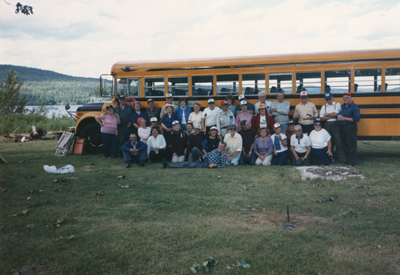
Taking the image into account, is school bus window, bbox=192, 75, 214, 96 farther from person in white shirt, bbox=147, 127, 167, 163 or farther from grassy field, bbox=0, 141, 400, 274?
grassy field, bbox=0, 141, 400, 274

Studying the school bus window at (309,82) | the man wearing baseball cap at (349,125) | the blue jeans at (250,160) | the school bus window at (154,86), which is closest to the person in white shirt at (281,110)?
the school bus window at (309,82)

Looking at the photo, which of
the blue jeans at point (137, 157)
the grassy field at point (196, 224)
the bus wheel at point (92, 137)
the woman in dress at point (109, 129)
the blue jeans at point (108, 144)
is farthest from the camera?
the bus wheel at point (92, 137)

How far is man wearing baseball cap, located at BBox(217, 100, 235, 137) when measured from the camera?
947 cm

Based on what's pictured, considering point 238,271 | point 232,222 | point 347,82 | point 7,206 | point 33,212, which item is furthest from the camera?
point 347,82

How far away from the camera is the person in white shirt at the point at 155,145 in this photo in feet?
31.6

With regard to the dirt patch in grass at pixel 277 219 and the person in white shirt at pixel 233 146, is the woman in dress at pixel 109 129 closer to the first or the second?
the person in white shirt at pixel 233 146

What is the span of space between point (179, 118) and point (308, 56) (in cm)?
428

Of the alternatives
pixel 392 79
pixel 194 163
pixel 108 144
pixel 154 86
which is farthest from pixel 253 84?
pixel 108 144

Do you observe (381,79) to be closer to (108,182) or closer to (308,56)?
(308,56)

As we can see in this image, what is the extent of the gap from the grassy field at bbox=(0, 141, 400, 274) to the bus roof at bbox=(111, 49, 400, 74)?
3.41 m

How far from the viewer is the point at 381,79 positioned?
899 cm

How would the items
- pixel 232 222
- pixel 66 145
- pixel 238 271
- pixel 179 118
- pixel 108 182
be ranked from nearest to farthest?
pixel 238 271, pixel 232 222, pixel 108 182, pixel 179 118, pixel 66 145

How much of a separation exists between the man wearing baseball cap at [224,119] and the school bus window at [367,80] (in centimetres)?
365

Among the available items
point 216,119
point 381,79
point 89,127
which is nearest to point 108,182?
point 216,119
